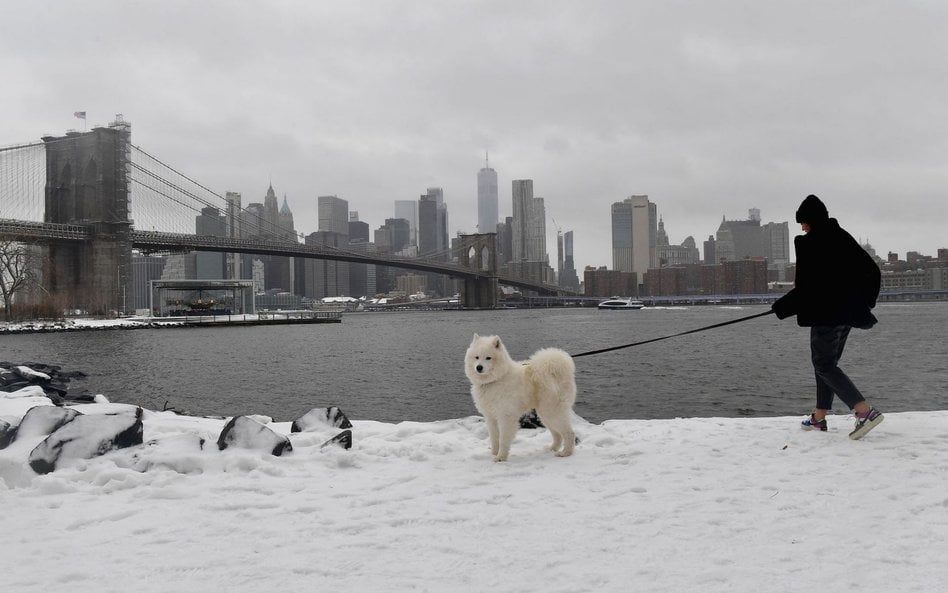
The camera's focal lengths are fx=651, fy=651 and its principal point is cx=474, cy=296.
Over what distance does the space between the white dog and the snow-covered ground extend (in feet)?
0.65

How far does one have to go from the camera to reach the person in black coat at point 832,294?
4.05 m

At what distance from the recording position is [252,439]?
4.07 m

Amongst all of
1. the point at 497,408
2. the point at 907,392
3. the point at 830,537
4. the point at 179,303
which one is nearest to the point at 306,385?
the point at 497,408

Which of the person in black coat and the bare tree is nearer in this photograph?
the person in black coat

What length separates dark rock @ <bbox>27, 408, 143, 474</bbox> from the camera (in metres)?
3.59

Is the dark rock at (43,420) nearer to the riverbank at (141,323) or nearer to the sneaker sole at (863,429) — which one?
the sneaker sole at (863,429)

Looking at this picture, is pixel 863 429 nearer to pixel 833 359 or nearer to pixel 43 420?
pixel 833 359

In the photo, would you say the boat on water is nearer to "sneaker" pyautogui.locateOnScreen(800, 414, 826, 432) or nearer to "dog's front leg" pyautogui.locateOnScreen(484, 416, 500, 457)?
"sneaker" pyautogui.locateOnScreen(800, 414, 826, 432)

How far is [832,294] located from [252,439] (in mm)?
3748

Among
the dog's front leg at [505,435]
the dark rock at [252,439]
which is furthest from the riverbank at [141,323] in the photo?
the dog's front leg at [505,435]

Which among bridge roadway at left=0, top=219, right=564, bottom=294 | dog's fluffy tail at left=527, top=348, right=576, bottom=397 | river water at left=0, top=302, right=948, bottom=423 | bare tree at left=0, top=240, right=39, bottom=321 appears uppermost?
bridge roadway at left=0, top=219, right=564, bottom=294

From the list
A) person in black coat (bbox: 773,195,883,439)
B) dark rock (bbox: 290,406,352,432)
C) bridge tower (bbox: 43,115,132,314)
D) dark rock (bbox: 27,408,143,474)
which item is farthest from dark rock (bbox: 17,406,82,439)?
bridge tower (bbox: 43,115,132,314)

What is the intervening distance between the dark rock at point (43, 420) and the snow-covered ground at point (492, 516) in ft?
0.55

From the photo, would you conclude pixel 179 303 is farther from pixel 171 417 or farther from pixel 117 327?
pixel 171 417
